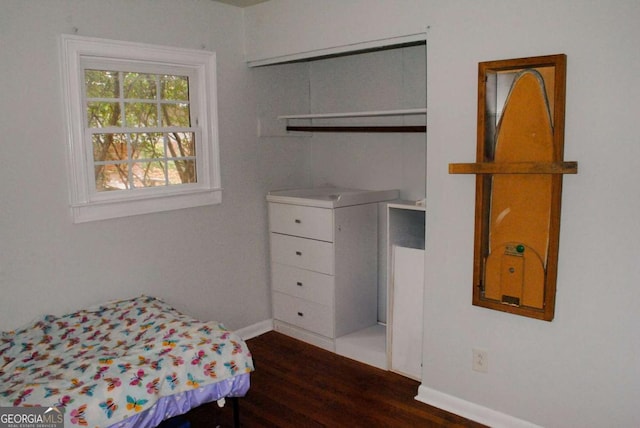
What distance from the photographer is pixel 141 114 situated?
3.40 m

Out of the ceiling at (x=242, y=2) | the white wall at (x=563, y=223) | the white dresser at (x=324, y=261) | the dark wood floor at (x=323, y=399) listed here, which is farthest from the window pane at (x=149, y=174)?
the white wall at (x=563, y=223)

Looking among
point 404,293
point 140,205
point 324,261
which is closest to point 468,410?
point 404,293

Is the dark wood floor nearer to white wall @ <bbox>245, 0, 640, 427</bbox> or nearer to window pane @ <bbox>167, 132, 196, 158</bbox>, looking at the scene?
white wall @ <bbox>245, 0, 640, 427</bbox>

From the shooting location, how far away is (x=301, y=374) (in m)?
3.43

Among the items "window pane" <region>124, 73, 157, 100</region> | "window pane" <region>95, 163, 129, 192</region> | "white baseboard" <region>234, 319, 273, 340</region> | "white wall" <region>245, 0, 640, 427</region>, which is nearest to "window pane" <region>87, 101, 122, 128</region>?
"window pane" <region>124, 73, 157, 100</region>

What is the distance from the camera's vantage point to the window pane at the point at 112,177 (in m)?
3.24

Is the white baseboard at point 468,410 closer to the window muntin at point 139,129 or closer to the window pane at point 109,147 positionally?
the window muntin at point 139,129

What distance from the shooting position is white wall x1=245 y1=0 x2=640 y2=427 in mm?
2299

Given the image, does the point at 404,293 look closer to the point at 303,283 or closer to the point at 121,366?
the point at 303,283

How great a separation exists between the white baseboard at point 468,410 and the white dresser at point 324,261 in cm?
87

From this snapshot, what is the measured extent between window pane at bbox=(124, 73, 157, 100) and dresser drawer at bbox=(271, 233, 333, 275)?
1.36 m

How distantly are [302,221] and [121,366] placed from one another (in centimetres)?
175

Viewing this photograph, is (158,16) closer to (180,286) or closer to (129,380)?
(180,286)

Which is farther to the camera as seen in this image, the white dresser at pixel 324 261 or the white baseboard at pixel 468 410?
the white dresser at pixel 324 261
